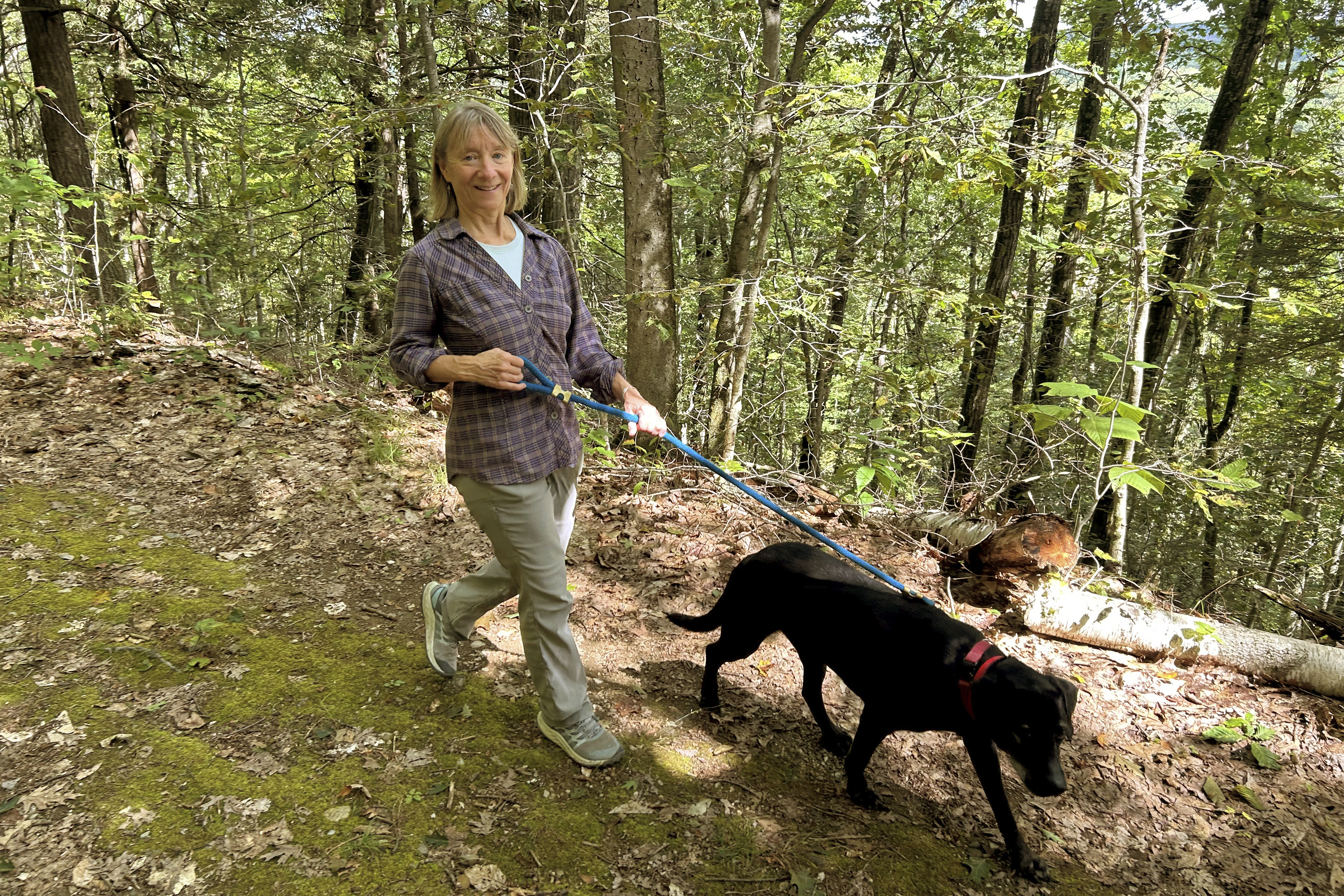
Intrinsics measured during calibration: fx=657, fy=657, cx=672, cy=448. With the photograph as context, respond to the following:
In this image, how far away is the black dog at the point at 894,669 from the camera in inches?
88.7

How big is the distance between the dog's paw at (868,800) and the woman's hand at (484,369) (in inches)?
84.0

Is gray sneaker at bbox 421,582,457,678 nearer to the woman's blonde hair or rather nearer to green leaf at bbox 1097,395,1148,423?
the woman's blonde hair

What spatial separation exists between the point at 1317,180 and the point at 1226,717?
9.91 ft

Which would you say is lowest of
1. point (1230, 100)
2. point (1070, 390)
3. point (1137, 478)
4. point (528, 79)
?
point (1137, 478)

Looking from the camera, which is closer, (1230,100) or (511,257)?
(511,257)

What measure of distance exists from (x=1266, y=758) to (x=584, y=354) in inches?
145

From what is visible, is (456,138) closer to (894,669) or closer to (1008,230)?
(894,669)

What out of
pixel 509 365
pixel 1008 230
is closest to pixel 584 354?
pixel 509 365

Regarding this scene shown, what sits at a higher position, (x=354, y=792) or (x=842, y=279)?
(x=842, y=279)

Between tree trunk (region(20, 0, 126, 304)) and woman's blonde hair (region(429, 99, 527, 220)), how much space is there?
7.06 m

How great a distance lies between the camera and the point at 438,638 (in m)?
3.06

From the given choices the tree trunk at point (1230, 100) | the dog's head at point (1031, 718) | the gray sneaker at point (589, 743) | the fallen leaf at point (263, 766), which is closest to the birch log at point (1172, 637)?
the dog's head at point (1031, 718)

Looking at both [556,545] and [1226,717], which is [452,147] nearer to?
[556,545]

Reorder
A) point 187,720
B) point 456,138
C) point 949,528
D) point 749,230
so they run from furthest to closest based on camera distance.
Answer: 1. point 749,230
2. point 949,528
3. point 187,720
4. point 456,138
